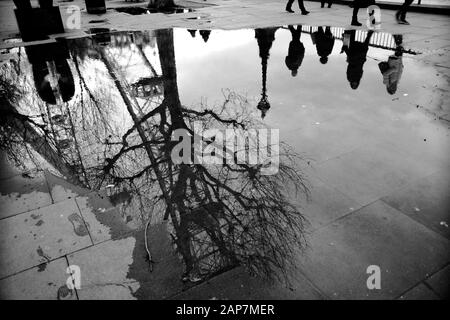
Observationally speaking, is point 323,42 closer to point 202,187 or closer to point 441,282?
point 202,187

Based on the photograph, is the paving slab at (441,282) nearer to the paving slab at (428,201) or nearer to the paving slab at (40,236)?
the paving slab at (428,201)

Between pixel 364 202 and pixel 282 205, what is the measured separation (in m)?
1.19

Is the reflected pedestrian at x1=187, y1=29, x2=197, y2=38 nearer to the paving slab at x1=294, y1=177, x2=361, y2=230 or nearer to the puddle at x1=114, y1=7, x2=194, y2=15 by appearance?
the puddle at x1=114, y1=7, x2=194, y2=15

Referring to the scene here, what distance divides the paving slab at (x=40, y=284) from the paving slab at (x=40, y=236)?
0.13 m

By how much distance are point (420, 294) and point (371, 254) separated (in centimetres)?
63

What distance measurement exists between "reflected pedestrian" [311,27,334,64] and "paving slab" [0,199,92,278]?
9417 millimetres

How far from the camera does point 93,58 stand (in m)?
12.0

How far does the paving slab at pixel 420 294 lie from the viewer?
10.6ft

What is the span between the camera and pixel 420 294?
327cm

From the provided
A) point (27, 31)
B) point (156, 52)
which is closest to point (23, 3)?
point (27, 31)

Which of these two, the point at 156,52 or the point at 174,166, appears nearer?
the point at 174,166

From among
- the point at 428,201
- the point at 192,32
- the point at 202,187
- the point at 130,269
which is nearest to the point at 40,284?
the point at 130,269
